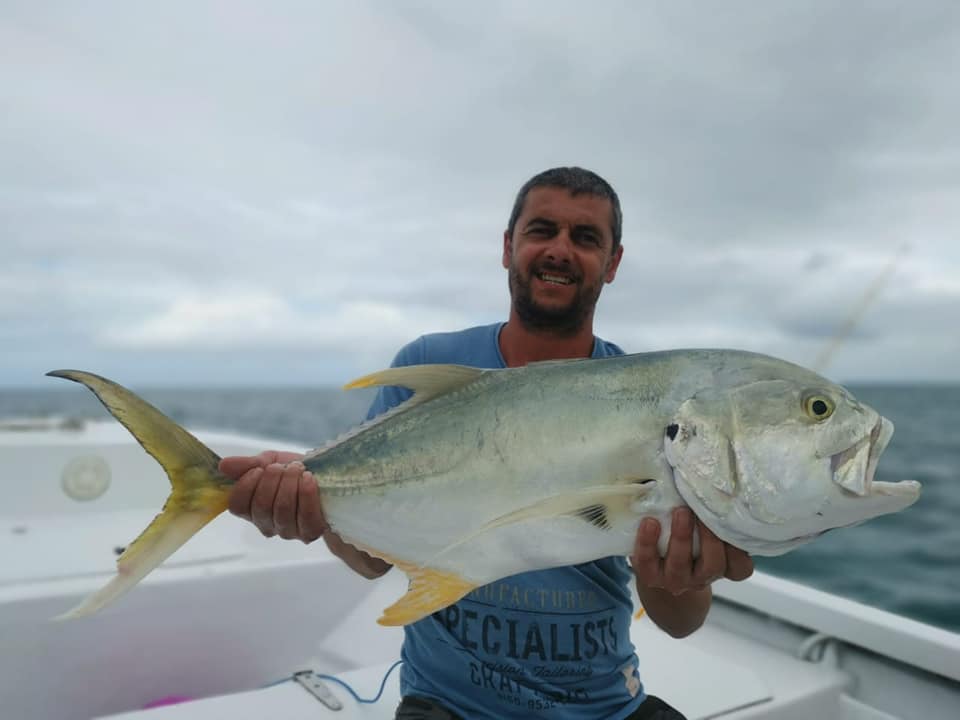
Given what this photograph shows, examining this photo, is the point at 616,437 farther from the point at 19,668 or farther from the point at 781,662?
the point at 19,668

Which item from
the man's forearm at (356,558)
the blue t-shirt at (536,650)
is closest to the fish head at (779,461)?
the blue t-shirt at (536,650)

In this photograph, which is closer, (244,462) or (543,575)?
(244,462)

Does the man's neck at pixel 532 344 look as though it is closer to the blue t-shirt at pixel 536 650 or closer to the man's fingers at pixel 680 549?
the blue t-shirt at pixel 536 650

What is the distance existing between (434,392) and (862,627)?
2477 millimetres

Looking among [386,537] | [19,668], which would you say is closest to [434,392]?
[386,537]

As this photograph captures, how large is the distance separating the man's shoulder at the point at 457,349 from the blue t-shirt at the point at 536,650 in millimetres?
721

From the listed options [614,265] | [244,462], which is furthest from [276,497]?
[614,265]

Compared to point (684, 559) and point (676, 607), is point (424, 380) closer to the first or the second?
point (684, 559)

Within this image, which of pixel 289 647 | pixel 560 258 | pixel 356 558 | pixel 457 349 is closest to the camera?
pixel 356 558

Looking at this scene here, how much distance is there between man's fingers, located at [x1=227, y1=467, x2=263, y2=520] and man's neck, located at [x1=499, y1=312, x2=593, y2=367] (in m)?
0.93

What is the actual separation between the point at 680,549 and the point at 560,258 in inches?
41.8

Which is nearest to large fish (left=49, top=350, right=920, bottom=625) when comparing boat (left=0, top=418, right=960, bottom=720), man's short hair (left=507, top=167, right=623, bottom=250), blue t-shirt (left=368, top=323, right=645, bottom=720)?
blue t-shirt (left=368, top=323, right=645, bottom=720)

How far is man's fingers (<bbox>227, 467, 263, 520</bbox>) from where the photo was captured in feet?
5.75

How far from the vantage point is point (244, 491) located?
5.74ft
